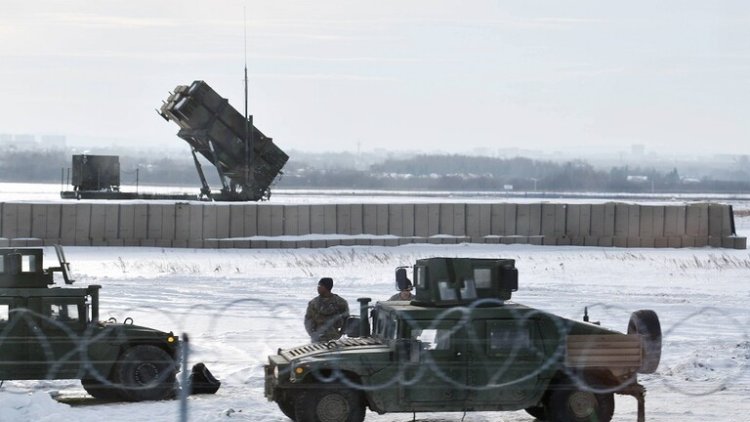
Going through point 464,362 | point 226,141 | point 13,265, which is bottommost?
point 464,362

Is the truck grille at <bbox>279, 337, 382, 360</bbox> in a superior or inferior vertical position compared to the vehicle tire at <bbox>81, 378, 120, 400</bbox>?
superior

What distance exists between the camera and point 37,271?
14.3 meters

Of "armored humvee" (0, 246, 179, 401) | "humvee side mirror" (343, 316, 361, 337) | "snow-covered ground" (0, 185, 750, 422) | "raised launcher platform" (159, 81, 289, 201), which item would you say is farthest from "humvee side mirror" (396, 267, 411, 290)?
"raised launcher platform" (159, 81, 289, 201)

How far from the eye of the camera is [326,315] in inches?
604

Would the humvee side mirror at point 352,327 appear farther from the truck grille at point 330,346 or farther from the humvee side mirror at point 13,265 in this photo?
the humvee side mirror at point 13,265

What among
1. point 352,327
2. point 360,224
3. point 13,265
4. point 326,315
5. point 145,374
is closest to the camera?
point 13,265

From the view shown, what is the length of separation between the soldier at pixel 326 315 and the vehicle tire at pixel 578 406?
342cm

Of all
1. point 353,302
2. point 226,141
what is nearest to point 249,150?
point 226,141

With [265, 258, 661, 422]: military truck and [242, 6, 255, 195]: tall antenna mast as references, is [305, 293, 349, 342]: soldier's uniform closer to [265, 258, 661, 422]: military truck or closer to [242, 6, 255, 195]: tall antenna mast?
[265, 258, 661, 422]: military truck

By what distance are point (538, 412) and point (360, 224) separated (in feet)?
79.5

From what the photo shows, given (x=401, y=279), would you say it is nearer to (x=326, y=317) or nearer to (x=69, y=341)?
(x=326, y=317)

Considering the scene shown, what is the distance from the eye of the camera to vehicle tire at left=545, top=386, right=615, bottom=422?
41.7 feet

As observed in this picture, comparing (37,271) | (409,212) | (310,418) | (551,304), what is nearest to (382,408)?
(310,418)

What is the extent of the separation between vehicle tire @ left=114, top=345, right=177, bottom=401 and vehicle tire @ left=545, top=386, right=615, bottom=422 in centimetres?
448
